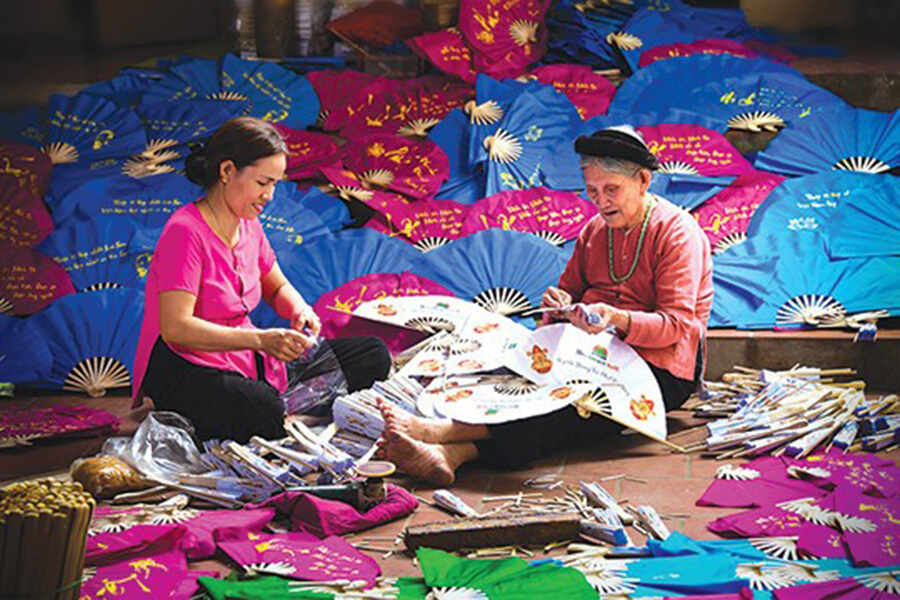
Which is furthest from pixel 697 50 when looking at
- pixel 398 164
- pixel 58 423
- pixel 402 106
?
pixel 58 423

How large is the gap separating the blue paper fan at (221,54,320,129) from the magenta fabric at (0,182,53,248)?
1384 millimetres

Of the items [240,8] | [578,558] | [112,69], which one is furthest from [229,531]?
[240,8]

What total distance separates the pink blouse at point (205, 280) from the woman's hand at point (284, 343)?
0.21 metres

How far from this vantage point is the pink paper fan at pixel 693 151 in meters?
5.30

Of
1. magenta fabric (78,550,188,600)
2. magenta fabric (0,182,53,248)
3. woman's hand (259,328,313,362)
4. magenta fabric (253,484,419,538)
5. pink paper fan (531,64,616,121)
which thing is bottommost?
magenta fabric (253,484,419,538)

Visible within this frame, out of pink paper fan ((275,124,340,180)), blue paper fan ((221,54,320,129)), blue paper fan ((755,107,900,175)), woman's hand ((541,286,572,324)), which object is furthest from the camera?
blue paper fan ((221,54,320,129))

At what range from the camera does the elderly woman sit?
11.7 ft

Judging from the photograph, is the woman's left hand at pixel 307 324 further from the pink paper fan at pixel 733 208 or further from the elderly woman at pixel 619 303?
the pink paper fan at pixel 733 208

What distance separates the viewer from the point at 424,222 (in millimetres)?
5188

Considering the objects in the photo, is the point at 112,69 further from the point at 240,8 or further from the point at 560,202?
the point at 560,202

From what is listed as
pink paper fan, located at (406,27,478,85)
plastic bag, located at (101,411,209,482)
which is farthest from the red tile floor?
pink paper fan, located at (406,27,478,85)

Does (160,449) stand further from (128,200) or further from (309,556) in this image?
(128,200)

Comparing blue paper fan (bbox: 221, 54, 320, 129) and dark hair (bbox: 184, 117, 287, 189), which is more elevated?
dark hair (bbox: 184, 117, 287, 189)

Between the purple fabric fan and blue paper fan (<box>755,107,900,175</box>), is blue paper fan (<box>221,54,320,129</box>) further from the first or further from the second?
the purple fabric fan
